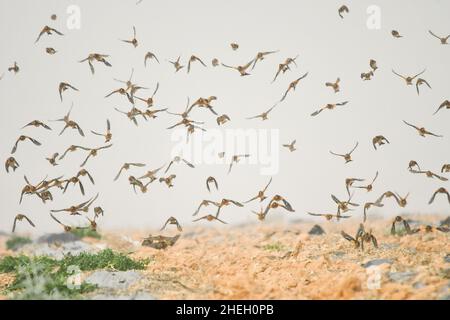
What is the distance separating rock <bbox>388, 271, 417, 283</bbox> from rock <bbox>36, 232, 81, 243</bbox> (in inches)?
669

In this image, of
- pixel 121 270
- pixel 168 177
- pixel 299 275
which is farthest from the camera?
pixel 168 177

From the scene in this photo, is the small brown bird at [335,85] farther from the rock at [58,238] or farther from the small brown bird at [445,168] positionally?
the rock at [58,238]

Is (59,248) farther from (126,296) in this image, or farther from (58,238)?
(126,296)

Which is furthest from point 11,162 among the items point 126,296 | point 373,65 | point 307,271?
point 373,65

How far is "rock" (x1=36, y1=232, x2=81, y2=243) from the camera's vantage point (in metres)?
24.7

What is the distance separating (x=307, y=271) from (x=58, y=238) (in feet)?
51.8

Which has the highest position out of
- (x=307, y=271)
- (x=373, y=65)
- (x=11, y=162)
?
(x=373, y=65)

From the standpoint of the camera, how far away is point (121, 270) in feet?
46.8

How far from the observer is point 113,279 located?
506 inches

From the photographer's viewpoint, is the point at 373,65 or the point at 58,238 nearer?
the point at 373,65

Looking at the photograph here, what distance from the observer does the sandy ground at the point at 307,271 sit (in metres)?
11.0
